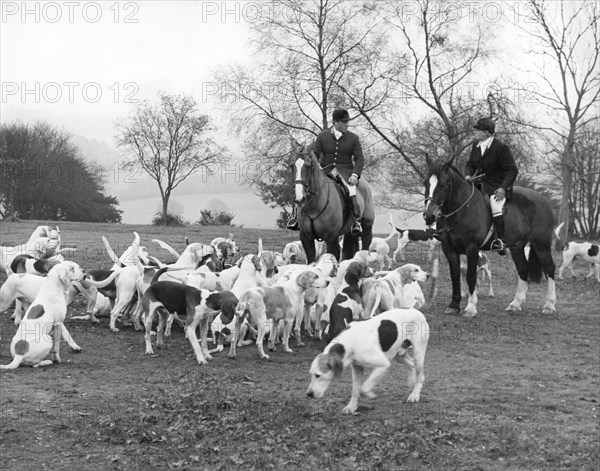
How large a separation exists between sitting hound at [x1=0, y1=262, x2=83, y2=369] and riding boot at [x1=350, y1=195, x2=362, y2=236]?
500cm

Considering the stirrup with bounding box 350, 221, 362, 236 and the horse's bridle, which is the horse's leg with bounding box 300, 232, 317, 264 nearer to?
the horse's bridle

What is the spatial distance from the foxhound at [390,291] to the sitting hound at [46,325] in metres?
3.61

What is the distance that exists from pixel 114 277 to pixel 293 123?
19368 millimetres

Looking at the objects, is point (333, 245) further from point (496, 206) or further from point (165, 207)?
point (165, 207)

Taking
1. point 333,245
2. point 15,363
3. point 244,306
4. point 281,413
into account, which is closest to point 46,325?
point 15,363

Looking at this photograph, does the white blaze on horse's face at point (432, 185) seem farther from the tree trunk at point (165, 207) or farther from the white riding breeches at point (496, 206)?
the tree trunk at point (165, 207)

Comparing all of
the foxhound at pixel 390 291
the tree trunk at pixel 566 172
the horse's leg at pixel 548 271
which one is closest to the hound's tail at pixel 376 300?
the foxhound at pixel 390 291

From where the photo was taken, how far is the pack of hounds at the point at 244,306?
306 inches

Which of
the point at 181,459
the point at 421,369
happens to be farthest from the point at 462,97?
Answer: the point at 181,459

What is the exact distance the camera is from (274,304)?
9914mm

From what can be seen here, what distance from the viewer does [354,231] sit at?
1376 centimetres

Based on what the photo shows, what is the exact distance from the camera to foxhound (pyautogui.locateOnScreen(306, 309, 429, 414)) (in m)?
7.30

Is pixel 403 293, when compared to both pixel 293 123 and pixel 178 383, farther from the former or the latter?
pixel 293 123

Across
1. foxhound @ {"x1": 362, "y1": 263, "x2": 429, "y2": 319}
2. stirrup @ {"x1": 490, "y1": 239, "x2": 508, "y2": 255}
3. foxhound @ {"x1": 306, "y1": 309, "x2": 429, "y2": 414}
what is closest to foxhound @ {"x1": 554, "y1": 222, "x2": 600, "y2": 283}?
stirrup @ {"x1": 490, "y1": 239, "x2": 508, "y2": 255}
